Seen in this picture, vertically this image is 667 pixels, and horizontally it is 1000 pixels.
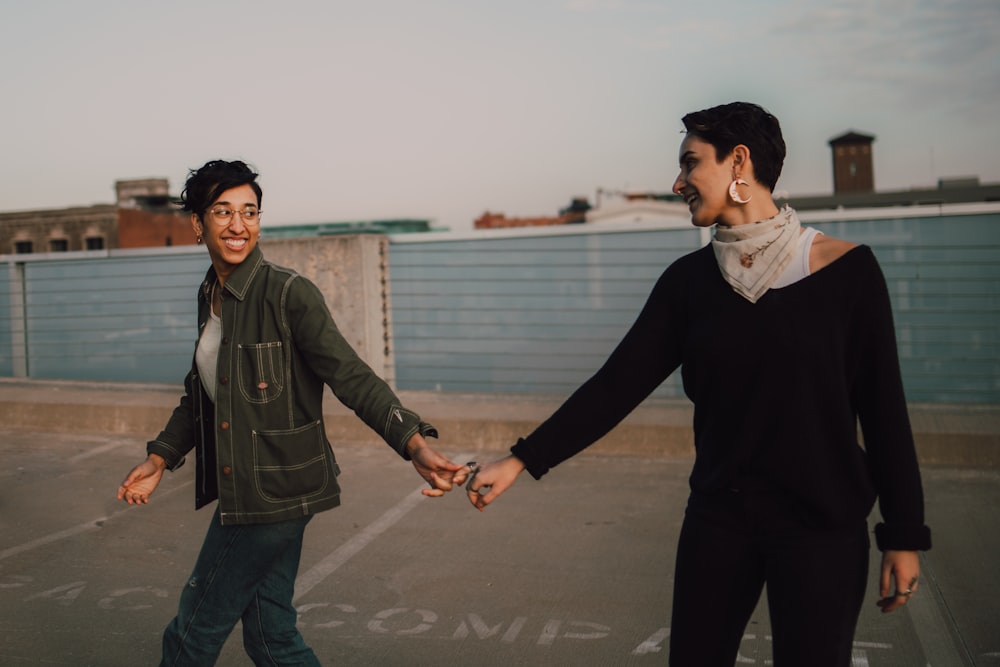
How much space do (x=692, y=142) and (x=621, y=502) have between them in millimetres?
4531

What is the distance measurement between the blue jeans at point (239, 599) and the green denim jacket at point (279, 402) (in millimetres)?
76

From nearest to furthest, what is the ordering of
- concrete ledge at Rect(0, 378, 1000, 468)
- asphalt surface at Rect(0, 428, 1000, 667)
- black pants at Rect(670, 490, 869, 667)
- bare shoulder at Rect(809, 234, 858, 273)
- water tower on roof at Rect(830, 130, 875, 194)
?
black pants at Rect(670, 490, 869, 667) < bare shoulder at Rect(809, 234, 858, 273) < asphalt surface at Rect(0, 428, 1000, 667) < concrete ledge at Rect(0, 378, 1000, 468) < water tower on roof at Rect(830, 130, 875, 194)

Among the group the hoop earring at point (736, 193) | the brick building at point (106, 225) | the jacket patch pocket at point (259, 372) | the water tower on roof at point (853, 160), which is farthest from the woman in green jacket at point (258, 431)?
the water tower on roof at point (853, 160)

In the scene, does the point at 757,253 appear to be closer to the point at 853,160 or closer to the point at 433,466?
the point at 433,466

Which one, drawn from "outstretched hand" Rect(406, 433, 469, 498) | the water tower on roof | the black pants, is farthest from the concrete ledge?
the water tower on roof

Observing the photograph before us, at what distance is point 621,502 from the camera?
6.89m

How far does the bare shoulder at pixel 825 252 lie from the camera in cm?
253

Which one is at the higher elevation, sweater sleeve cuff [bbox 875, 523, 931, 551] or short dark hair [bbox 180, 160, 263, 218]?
short dark hair [bbox 180, 160, 263, 218]

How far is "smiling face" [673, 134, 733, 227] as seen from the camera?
2.65 meters

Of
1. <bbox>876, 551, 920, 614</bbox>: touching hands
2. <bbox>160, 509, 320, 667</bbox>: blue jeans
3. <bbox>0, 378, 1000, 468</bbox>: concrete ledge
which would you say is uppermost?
<bbox>876, 551, 920, 614</bbox>: touching hands

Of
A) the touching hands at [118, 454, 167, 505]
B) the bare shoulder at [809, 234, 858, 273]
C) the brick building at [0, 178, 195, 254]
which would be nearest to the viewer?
the bare shoulder at [809, 234, 858, 273]

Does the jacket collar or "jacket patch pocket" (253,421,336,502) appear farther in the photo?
the jacket collar

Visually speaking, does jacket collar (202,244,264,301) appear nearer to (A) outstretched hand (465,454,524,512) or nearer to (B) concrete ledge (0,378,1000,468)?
(A) outstretched hand (465,454,524,512)

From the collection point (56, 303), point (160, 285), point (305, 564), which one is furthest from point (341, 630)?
point (56, 303)
